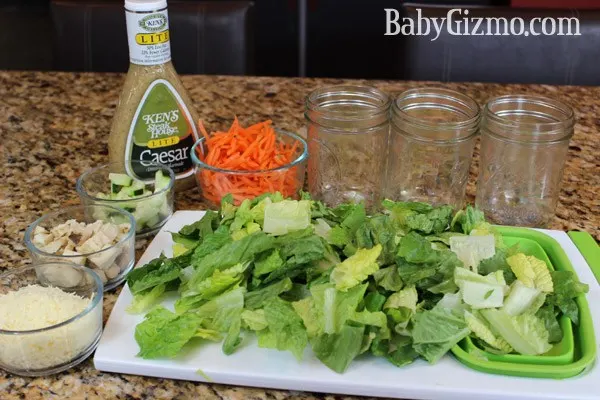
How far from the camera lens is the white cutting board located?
3.24ft

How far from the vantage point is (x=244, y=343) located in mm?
1067

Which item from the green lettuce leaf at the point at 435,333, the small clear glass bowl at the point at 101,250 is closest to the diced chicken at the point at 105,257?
the small clear glass bowl at the point at 101,250

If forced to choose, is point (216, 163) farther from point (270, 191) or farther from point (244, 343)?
point (244, 343)

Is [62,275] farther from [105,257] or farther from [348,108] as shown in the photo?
[348,108]

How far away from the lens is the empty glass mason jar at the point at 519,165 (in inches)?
51.7

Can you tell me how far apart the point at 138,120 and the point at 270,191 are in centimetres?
27

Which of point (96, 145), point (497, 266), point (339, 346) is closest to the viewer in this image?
point (339, 346)

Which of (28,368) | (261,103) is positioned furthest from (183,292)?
(261,103)

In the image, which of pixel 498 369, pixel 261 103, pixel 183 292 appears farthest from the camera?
pixel 261 103

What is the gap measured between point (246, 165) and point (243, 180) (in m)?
0.04

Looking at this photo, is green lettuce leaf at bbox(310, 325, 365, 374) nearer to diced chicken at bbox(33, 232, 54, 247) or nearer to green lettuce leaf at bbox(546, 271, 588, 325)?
green lettuce leaf at bbox(546, 271, 588, 325)

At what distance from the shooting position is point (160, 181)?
4.52 feet

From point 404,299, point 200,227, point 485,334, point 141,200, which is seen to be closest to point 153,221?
point 141,200

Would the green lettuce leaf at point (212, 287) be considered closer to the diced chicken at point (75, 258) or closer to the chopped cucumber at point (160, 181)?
the diced chicken at point (75, 258)
